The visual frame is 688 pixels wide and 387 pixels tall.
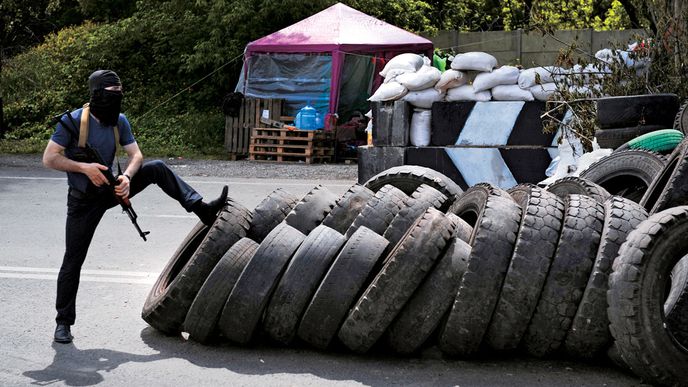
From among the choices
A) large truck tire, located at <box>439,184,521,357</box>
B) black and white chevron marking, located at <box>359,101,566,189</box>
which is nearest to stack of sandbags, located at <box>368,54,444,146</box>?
black and white chevron marking, located at <box>359,101,566,189</box>

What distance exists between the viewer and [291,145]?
70.4ft

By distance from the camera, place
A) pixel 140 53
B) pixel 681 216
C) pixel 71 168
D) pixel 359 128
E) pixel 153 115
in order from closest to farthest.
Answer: pixel 681 216 < pixel 71 168 < pixel 359 128 < pixel 153 115 < pixel 140 53

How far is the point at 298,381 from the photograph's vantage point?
17.6ft

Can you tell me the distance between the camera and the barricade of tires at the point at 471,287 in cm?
514

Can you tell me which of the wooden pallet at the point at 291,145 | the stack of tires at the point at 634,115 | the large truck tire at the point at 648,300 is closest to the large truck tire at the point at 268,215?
the large truck tire at the point at 648,300

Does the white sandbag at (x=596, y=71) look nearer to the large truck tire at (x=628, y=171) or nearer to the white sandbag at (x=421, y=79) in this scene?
the white sandbag at (x=421, y=79)

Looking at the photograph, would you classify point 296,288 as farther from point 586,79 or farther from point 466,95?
point 586,79

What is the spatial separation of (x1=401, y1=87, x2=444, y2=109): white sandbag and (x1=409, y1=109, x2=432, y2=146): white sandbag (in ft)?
0.36

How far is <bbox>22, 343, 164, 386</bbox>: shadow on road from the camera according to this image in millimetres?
5438

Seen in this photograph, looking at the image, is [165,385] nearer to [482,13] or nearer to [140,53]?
[140,53]

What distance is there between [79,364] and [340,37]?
17.3 metres

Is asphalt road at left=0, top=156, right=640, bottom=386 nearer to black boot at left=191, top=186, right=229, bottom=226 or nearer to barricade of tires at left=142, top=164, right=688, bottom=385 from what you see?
barricade of tires at left=142, top=164, right=688, bottom=385

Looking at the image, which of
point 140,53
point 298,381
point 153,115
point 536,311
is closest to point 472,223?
point 536,311

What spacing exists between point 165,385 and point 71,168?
169 centimetres
